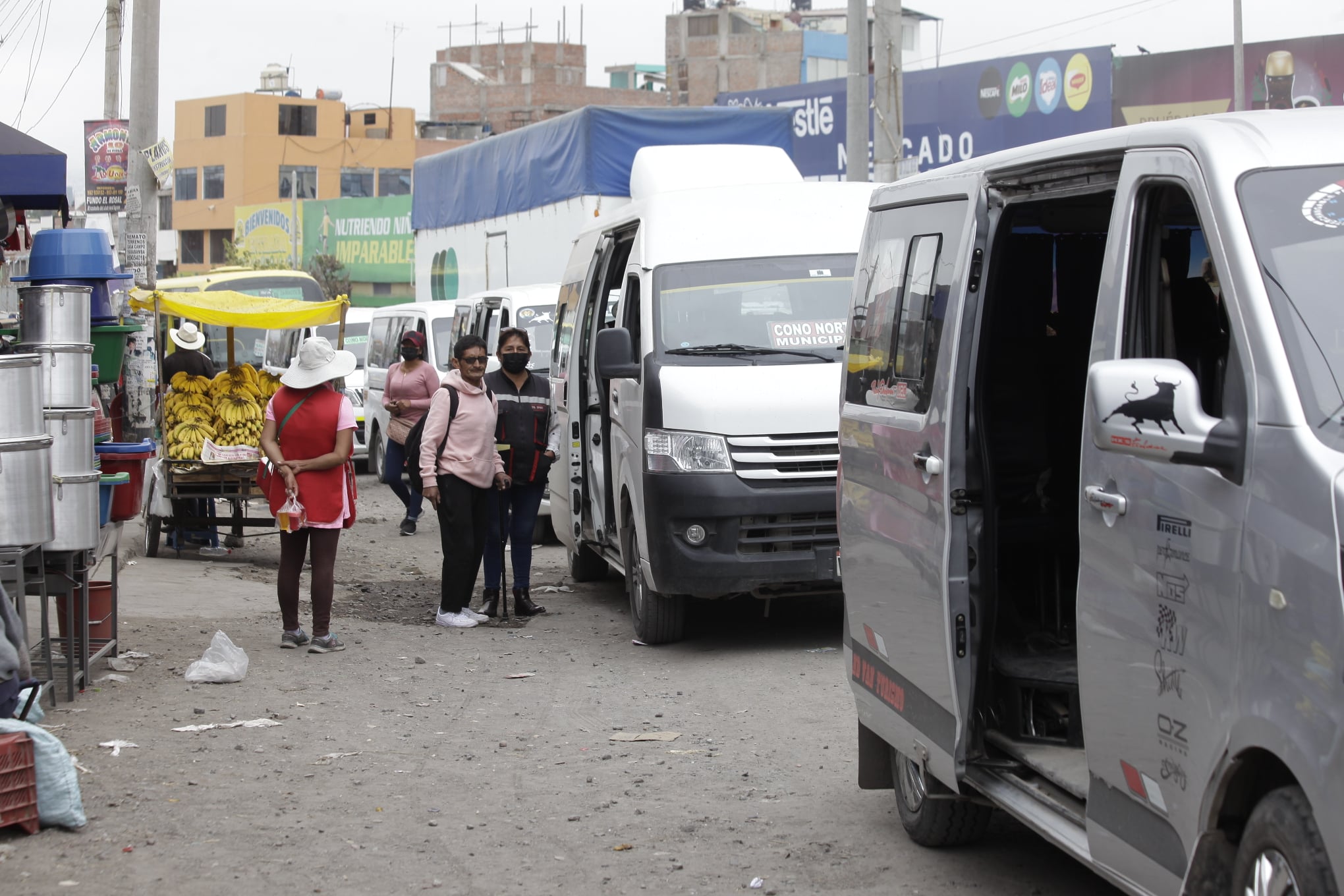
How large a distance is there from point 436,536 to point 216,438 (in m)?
2.77

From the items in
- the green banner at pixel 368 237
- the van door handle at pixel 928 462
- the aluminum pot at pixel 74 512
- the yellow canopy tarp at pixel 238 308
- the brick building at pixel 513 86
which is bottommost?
the aluminum pot at pixel 74 512

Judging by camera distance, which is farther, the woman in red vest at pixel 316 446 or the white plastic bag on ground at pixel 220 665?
the woman in red vest at pixel 316 446

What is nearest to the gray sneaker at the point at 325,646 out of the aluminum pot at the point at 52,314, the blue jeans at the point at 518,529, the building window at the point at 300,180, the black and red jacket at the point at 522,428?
the blue jeans at the point at 518,529

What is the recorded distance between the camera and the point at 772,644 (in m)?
9.30

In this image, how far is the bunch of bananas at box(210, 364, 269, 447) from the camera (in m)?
13.6

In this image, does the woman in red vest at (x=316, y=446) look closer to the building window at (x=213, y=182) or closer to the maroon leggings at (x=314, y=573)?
the maroon leggings at (x=314, y=573)

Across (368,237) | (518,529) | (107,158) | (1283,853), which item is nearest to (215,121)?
(368,237)

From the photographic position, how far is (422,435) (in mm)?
10328

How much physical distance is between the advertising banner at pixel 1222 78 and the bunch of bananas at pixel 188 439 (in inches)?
843

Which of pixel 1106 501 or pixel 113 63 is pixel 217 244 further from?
pixel 1106 501

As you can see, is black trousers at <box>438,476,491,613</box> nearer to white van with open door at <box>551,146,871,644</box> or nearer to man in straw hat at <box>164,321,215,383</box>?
white van with open door at <box>551,146,871,644</box>

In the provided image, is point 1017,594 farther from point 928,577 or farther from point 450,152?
point 450,152

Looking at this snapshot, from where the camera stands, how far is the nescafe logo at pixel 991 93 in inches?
1252

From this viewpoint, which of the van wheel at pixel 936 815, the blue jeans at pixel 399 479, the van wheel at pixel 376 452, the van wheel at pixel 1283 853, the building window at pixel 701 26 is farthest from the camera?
the building window at pixel 701 26
